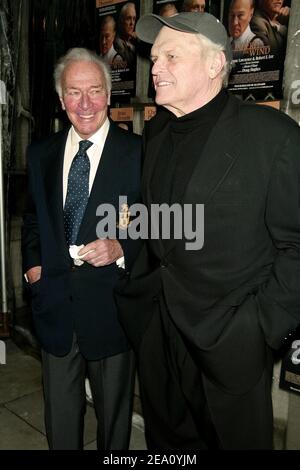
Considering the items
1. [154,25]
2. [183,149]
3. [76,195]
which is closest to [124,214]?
[76,195]

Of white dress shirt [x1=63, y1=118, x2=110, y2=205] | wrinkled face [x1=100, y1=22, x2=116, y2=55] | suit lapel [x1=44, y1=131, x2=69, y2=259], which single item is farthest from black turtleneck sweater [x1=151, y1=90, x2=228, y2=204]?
wrinkled face [x1=100, y1=22, x2=116, y2=55]

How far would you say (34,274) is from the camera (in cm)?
234

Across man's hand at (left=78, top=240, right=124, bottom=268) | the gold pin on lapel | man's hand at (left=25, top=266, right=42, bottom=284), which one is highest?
the gold pin on lapel

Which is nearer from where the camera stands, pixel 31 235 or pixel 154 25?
pixel 154 25

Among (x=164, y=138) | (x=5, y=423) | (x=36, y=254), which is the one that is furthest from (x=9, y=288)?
(x=164, y=138)

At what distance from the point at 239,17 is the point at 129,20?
3.33 ft

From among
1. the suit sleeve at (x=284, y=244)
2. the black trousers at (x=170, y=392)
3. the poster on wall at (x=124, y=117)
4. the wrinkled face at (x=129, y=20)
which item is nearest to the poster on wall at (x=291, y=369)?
the black trousers at (x=170, y=392)

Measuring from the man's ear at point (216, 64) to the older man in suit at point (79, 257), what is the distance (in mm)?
599

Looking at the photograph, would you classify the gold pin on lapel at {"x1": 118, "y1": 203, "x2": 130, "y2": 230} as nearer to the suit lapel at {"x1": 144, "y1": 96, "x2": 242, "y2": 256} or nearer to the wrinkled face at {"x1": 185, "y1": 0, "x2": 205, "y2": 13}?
the suit lapel at {"x1": 144, "y1": 96, "x2": 242, "y2": 256}

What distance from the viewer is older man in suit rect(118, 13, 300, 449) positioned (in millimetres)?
1658

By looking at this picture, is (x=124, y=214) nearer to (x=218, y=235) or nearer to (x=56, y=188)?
(x=56, y=188)

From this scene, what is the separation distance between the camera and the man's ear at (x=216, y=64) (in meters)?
1.77

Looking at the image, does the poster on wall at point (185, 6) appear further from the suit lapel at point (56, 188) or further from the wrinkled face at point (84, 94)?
the suit lapel at point (56, 188)

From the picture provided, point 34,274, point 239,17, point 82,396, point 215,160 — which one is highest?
point 239,17
